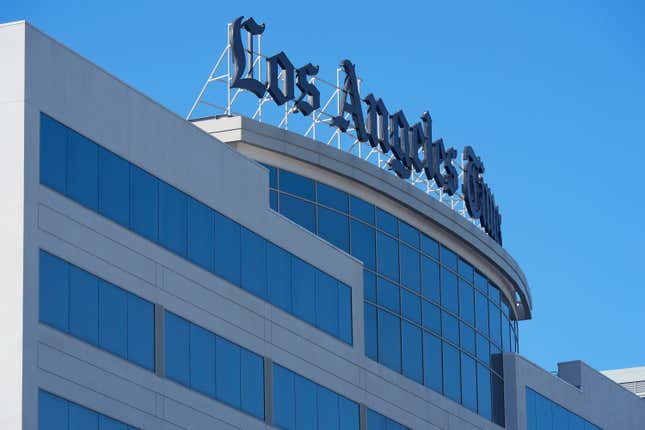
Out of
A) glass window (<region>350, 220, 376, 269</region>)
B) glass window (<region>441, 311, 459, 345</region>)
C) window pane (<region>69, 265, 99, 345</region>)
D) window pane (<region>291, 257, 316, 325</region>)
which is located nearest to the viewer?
window pane (<region>69, 265, 99, 345</region>)

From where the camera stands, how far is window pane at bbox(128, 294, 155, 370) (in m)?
49.2

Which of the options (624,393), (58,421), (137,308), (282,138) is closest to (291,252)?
(282,138)

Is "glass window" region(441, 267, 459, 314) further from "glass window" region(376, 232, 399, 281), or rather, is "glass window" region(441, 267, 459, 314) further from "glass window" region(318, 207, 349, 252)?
"glass window" region(318, 207, 349, 252)

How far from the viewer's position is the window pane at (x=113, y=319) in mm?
47750

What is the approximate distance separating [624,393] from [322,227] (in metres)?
28.1

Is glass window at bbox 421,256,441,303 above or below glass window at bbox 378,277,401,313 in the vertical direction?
above

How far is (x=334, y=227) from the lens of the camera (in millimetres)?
65062

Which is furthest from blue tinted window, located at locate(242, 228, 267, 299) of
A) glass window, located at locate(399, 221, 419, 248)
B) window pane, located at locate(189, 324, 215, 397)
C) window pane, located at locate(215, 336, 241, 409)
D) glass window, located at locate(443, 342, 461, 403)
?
glass window, located at locate(443, 342, 461, 403)

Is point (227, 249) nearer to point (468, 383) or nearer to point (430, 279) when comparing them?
point (430, 279)

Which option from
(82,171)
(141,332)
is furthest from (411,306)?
(82,171)

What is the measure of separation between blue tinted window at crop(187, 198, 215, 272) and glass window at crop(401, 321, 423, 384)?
15129mm

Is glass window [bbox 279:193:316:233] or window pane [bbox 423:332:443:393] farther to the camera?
window pane [bbox 423:332:443:393]

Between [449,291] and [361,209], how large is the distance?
7236mm

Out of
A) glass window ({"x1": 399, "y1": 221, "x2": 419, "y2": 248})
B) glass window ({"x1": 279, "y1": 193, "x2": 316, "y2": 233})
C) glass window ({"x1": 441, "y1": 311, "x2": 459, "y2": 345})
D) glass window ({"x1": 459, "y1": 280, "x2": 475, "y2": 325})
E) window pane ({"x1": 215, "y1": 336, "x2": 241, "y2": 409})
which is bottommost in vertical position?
window pane ({"x1": 215, "y1": 336, "x2": 241, "y2": 409})
